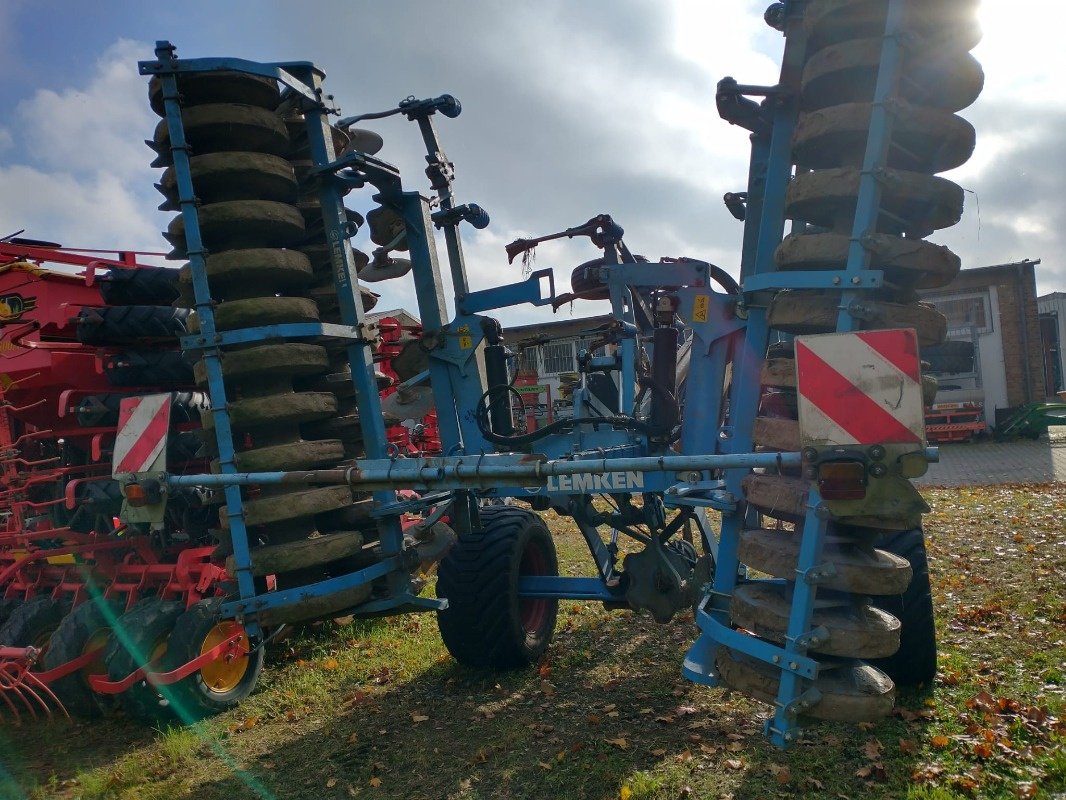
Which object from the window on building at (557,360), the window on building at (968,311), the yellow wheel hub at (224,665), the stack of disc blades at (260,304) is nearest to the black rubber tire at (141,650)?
the yellow wheel hub at (224,665)

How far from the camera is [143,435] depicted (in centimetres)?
411

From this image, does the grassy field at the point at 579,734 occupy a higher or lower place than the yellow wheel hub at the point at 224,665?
lower

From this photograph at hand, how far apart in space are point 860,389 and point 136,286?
5.47 m

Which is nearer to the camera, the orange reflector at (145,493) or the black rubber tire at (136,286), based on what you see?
the orange reflector at (145,493)

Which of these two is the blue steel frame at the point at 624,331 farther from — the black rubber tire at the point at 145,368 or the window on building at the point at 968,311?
the window on building at the point at 968,311

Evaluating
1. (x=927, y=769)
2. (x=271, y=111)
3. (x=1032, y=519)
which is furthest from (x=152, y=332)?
(x=1032, y=519)

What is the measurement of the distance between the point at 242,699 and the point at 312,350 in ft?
9.12

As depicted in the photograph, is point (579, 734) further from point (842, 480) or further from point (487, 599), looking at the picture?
point (842, 480)

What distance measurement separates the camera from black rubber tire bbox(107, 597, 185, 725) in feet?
16.5

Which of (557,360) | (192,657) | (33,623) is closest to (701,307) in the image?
(192,657)

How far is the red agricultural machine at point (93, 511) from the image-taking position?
523 centimetres

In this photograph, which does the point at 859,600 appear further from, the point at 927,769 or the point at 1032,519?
the point at 1032,519

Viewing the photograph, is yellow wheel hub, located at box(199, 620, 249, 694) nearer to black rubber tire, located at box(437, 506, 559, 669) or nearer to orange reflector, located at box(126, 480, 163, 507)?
black rubber tire, located at box(437, 506, 559, 669)

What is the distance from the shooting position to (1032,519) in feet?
31.2
